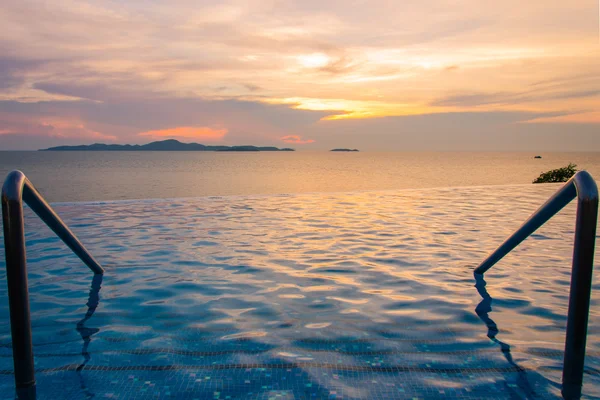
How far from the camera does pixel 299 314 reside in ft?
12.7

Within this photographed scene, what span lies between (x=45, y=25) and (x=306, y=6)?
1087 centimetres

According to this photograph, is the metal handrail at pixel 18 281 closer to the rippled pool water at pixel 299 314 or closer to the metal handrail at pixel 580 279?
the rippled pool water at pixel 299 314

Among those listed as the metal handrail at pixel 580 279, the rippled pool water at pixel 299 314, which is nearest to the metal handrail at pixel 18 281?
the rippled pool water at pixel 299 314

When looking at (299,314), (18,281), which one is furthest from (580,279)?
(18,281)

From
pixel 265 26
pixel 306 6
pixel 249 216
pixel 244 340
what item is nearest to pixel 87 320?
pixel 244 340

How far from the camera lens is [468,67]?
2320cm

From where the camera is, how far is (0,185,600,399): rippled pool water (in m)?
2.68

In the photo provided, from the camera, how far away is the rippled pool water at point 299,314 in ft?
8.80

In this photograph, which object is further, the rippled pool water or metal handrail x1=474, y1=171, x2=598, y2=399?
the rippled pool water

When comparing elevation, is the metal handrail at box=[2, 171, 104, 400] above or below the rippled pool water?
above

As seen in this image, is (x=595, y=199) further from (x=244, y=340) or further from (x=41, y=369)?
(x=41, y=369)

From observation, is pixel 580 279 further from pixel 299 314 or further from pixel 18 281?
pixel 18 281

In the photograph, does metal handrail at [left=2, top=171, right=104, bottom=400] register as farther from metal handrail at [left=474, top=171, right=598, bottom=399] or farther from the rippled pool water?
metal handrail at [left=474, top=171, right=598, bottom=399]

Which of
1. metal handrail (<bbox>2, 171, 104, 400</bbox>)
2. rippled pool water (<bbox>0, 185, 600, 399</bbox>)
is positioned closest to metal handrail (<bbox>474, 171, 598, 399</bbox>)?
rippled pool water (<bbox>0, 185, 600, 399</bbox>)
